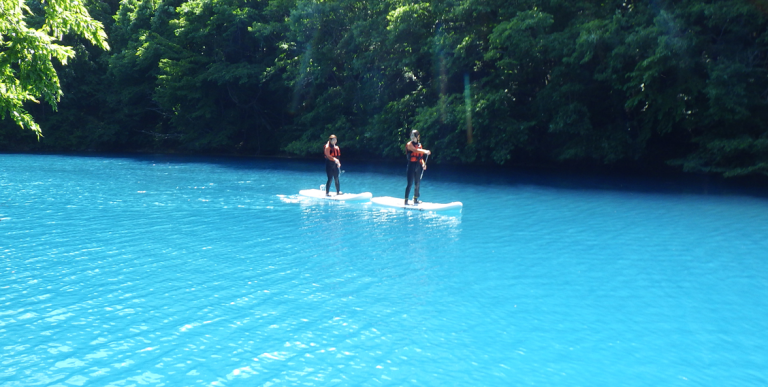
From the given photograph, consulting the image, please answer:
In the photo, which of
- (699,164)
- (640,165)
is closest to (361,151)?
(640,165)

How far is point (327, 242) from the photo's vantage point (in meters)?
11.1

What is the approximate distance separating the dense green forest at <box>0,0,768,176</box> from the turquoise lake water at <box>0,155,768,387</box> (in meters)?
9.17

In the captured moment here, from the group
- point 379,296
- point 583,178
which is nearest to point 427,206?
point 379,296

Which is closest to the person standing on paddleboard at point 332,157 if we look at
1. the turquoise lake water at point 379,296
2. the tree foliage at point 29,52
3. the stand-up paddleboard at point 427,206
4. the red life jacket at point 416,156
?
the turquoise lake water at point 379,296

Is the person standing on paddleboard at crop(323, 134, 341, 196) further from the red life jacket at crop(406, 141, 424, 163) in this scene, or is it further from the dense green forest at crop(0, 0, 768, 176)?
the dense green forest at crop(0, 0, 768, 176)

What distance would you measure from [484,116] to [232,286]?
2008 cm

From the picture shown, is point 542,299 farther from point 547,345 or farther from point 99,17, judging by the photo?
point 99,17

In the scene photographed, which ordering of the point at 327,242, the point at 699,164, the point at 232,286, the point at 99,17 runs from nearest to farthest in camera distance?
the point at 232,286
the point at 327,242
the point at 699,164
the point at 99,17

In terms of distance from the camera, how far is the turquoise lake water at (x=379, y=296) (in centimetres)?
548

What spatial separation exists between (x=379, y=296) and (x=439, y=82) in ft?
75.2

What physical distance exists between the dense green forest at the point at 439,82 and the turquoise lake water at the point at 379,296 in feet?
30.1

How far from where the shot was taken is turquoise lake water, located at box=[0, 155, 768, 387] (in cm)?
548

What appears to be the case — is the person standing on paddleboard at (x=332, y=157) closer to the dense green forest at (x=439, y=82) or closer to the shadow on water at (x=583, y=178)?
the shadow on water at (x=583, y=178)

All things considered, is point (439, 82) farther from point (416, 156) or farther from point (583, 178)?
point (416, 156)
